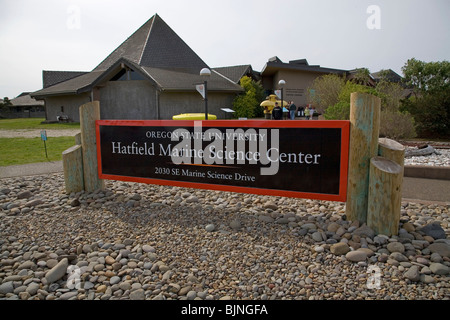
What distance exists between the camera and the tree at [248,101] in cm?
2792

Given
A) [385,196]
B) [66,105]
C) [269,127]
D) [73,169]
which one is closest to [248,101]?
[66,105]

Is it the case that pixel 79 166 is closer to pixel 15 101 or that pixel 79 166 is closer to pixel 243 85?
pixel 243 85

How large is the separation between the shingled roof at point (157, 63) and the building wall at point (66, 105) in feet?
3.29

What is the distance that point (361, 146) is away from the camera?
4.23m

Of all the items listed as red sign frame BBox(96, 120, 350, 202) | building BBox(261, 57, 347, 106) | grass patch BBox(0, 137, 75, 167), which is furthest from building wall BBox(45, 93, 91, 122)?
red sign frame BBox(96, 120, 350, 202)

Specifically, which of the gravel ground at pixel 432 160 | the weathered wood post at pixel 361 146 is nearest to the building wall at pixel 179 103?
the gravel ground at pixel 432 160

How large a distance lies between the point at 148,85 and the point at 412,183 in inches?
897

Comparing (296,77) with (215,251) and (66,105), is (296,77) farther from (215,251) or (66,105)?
(215,251)

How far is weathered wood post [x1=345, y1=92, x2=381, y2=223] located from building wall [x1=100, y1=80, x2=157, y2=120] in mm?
23149

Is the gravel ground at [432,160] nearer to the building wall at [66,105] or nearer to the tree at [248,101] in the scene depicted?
the tree at [248,101]

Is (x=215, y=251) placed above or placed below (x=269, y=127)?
below

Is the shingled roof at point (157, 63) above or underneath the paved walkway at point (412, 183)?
above

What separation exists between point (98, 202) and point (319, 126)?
3842 millimetres

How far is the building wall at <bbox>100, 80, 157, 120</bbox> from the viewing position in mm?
26188
